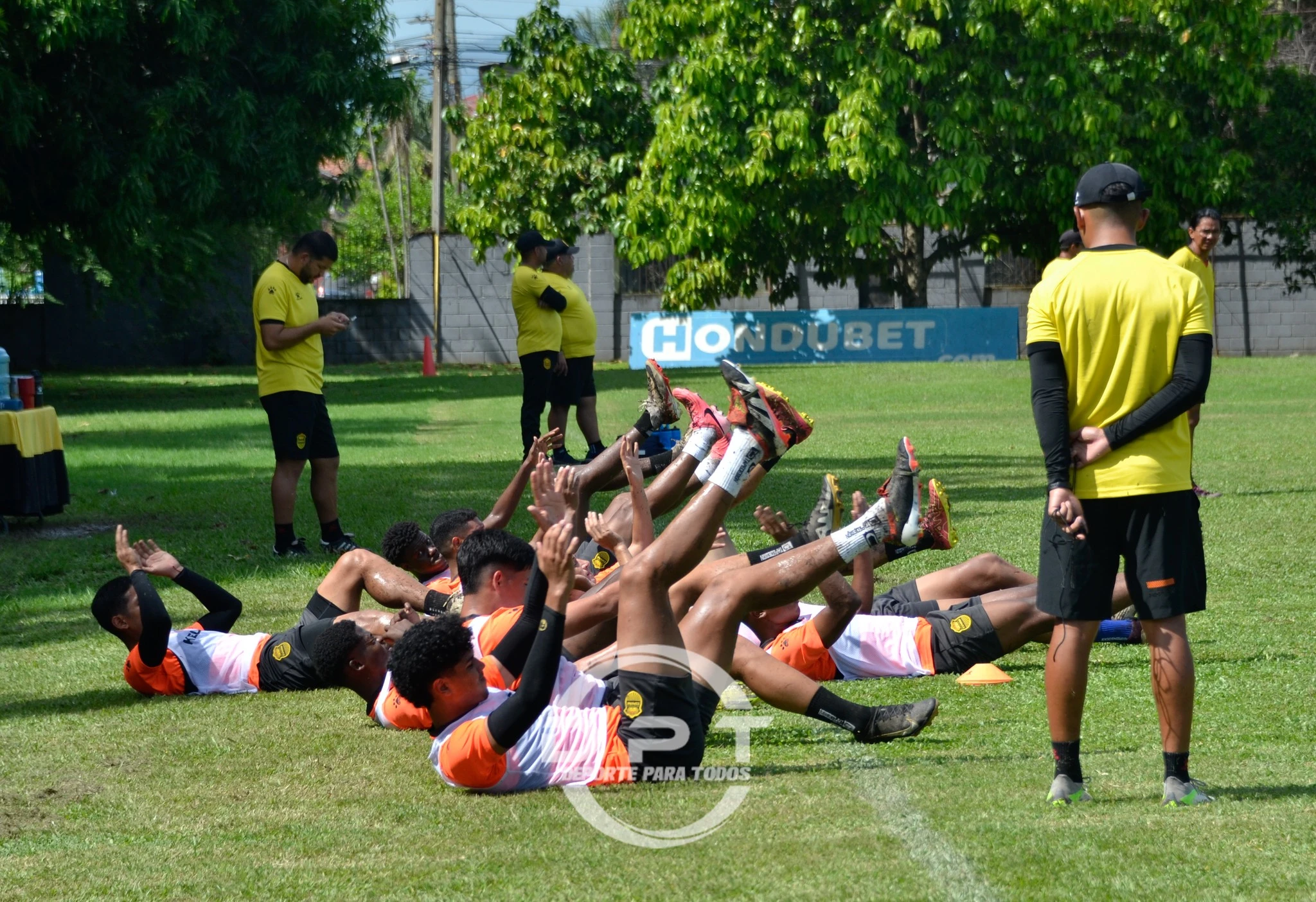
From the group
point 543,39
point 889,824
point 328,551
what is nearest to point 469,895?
point 889,824

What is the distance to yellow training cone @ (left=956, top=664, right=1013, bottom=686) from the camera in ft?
21.1

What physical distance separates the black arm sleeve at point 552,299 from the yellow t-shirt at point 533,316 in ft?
0.18

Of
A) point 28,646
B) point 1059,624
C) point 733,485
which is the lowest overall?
point 28,646

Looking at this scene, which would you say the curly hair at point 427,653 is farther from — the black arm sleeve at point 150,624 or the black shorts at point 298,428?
the black shorts at point 298,428

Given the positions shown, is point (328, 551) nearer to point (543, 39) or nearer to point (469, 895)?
point (469, 895)

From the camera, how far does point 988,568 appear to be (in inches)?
285

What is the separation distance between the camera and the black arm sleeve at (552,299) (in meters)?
14.2

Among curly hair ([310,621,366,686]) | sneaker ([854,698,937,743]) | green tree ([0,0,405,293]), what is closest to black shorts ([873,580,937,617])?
sneaker ([854,698,937,743])

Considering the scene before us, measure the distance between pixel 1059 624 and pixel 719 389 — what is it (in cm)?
1922

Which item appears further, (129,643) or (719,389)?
(719,389)

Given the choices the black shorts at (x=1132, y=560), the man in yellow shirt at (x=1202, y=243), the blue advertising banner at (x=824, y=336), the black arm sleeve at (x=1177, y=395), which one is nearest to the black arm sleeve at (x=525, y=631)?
the black shorts at (x=1132, y=560)

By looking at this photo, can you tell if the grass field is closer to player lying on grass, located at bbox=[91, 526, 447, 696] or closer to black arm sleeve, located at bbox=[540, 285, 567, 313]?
player lying on grass, located at bbox=[91, 526, 447, 696]

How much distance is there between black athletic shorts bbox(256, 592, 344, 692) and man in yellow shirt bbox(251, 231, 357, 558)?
3.58 metres

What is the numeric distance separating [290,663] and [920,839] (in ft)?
11.6
